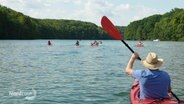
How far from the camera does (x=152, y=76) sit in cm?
980

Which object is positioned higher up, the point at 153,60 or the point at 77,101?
the point at 153,60

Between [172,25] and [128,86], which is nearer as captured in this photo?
→ [128,86]

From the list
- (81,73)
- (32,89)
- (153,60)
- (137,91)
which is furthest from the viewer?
(81,73)

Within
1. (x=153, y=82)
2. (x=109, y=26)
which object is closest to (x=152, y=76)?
(x=153, y=82)

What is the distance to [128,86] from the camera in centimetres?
2011

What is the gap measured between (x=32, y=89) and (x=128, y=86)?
15.2 ft

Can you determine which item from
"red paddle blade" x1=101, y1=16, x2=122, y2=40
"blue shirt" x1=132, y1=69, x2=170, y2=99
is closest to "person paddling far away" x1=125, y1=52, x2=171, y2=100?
"blue shirt" x1=132, y1=69, x2=170, y2=99

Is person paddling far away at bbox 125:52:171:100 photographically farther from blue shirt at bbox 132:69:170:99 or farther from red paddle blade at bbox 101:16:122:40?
red paddle blade at bbox 101:16:122:40

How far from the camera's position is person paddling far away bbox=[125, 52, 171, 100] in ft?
32.0

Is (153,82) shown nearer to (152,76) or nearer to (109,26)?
(152,76)

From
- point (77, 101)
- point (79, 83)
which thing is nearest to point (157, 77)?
point (77, 101)

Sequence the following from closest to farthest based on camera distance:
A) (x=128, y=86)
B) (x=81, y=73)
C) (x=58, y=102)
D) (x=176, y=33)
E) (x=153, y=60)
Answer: (x=153, y=60)
(x=58, y=102)
(x=128, y=86)
(x=81, y=73)
(x=176, y=33)

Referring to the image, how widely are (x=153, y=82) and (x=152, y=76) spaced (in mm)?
178

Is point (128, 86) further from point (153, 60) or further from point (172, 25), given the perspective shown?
point (172, 25)
